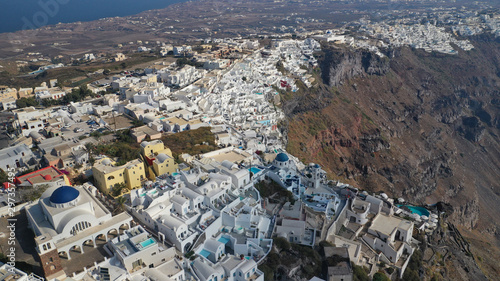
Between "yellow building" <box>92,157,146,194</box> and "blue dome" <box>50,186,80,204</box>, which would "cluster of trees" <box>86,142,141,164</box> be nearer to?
"yellow building" <box>92,157,146,194</box>

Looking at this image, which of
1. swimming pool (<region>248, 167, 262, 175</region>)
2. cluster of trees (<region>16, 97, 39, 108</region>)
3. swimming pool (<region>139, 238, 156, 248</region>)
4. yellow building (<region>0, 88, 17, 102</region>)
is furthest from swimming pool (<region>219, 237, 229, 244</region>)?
yellow building (<region>0, 88, 17, 102</region>)

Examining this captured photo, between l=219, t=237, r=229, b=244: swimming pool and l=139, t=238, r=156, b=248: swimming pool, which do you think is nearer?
l=139, t=238, r=156, b=248: swimming pool

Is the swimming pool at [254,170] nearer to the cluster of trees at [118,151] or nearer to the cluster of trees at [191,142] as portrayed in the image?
the cluster of trees at [191,142]

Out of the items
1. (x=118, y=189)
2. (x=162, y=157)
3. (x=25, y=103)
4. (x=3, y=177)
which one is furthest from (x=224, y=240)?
(x=25, y=103)

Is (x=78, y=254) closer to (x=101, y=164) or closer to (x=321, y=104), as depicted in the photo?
(x=101, y=164)

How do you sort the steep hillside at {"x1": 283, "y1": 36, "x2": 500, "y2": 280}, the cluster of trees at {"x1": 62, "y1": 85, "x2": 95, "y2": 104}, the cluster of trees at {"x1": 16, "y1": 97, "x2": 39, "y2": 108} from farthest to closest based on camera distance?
the steep hillside at {"x1": 283, "y1": 36, "x2": 500, "y2": 280}, the cluster of trees at {"x1": 62, "y1": 85, "x2": 95, "y2": 104}, the cluster of trees at {"x1": 16, "y1": 97, "x2": 39, "y2": 108}

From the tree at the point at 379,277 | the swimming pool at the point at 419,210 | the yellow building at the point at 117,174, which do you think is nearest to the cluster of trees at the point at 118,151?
the yellow building at the point at 117,174
